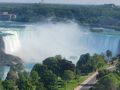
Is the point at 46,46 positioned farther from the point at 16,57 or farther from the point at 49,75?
the point at 49,75

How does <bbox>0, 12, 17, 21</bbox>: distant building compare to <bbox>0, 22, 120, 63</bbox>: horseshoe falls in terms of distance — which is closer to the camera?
<bbox>0, 22, 120, 63</bbox>: horseshoe falls

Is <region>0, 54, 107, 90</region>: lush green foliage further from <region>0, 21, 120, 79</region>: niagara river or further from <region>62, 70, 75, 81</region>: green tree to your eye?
<region>0, 21, 120, 79</region>: niagara river

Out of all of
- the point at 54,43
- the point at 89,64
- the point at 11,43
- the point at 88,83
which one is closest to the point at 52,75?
the point at 88,83

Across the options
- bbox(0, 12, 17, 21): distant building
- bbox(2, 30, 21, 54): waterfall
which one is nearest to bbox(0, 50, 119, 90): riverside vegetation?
bbox(2, 30, 21, 54): waterfall

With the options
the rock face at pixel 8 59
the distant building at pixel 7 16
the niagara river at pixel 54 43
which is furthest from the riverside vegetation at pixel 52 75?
the distant building at pixel 7 16

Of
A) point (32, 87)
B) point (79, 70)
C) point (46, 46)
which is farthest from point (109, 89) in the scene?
point (46, 46)

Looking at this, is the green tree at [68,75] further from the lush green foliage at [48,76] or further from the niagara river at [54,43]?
the niagara river at [54,43]

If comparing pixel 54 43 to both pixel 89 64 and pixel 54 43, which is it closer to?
pixel 54 43
